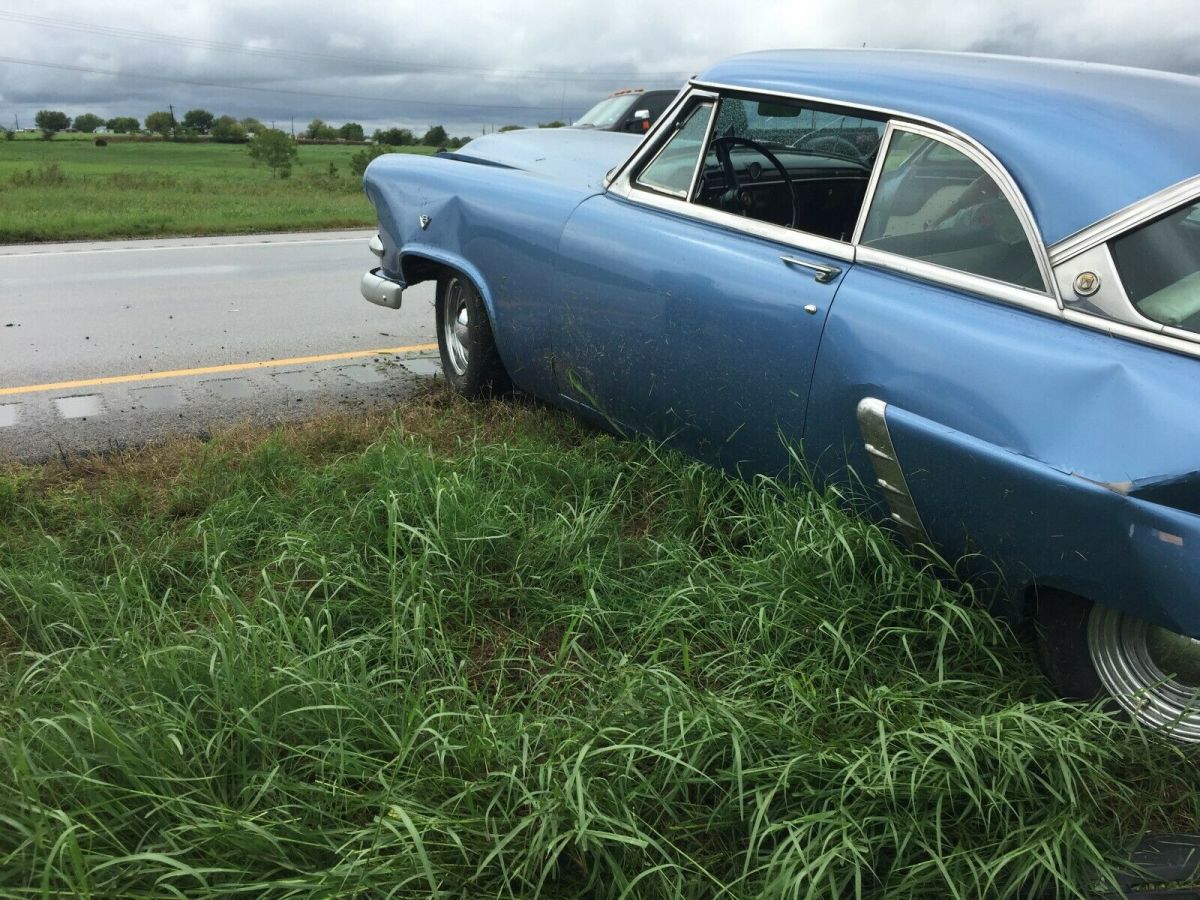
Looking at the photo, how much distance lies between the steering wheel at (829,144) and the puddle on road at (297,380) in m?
2.97

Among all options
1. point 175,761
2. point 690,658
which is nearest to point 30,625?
point 175,761

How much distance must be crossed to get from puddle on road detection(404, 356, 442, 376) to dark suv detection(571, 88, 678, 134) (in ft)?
22.8

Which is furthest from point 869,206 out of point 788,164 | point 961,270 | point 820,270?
point 788,164

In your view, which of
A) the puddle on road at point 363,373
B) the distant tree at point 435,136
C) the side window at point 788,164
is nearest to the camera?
the side window at point 788,164

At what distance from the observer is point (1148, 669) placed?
2344 millimetres

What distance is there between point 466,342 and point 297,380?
154 cm

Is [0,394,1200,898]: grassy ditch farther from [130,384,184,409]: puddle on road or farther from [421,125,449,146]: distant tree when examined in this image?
[421,125,449,146]: distant tree

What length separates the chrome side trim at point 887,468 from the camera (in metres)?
2.57

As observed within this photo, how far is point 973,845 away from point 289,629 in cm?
167

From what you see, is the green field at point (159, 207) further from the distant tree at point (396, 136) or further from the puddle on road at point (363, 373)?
the distant tree at point (396, 136)

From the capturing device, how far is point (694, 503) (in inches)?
134

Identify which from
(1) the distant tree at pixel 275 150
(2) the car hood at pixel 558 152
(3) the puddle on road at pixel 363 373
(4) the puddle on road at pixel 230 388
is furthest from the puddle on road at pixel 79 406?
(1) the distant tree at pixel 275 150

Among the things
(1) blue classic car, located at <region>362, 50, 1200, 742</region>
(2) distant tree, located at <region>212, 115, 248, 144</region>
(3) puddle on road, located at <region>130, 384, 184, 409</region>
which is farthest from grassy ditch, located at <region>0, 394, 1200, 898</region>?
(2) distant tree, located at <region>212, 115, 248, 144</region>

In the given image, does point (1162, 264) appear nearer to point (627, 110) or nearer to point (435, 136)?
point (627, 110)
